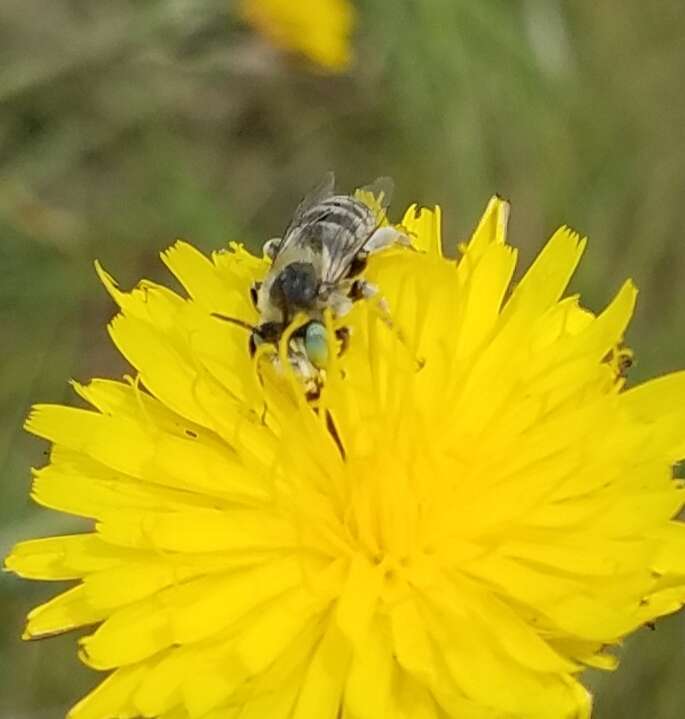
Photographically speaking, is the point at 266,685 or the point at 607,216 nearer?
the point at 266,685

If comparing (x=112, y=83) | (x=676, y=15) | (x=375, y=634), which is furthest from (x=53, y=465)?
(x=676, y=15)

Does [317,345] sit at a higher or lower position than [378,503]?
higher

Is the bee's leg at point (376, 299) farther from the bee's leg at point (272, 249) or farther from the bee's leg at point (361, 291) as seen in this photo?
the bee's leg at point (272, 249)

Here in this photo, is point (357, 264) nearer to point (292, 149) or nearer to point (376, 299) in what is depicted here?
point (376, 299)

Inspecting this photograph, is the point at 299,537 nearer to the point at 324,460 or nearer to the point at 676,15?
the point at 324,460

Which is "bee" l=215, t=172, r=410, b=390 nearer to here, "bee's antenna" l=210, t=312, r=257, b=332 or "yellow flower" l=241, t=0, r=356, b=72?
"bee's antenna" l=210, t=312, r=257, b=332

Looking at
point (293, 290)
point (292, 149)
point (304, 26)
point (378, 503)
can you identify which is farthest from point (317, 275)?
point (292, 149)
